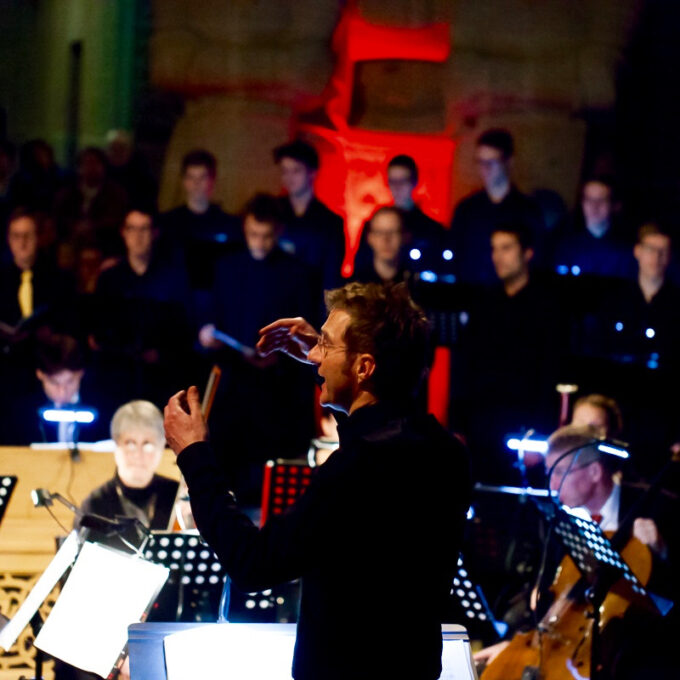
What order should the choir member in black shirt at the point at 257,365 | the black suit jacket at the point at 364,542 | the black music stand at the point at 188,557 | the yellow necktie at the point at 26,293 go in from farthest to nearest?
the yellow necktie at the point at 26,293, the choir member in black shirt at the point at 257,365, the black music stand at the point at 188,557, the black suit jacket at the point at 364,542

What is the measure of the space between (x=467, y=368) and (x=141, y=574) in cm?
311

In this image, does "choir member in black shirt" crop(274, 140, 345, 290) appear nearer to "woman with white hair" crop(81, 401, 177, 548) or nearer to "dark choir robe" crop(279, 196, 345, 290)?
"dark choir robe" crop(279, 196, 345, 290)

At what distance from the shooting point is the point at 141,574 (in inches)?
118

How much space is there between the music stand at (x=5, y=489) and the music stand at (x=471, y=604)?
5.42ft

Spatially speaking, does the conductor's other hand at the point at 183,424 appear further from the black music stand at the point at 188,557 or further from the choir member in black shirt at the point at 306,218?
the choir member in black shirt at the point at 306,218

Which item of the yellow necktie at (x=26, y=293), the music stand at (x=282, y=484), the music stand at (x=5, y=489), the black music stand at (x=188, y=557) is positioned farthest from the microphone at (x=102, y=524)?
the yellow necktie at (x=26, y=293)

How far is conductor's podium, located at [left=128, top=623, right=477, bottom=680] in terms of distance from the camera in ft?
6.91

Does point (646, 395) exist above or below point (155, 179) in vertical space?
below

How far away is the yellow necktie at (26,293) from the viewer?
6129 mm

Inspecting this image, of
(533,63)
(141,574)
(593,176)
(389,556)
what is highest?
(533,63)

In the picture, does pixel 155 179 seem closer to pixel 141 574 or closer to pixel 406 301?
pixel 141 574

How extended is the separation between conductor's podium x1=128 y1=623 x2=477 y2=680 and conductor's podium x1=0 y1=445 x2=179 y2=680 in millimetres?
2006

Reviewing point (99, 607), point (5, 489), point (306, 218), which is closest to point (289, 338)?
point (99, 607)

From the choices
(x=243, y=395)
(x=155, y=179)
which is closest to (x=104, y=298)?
(x=243, y=395)
